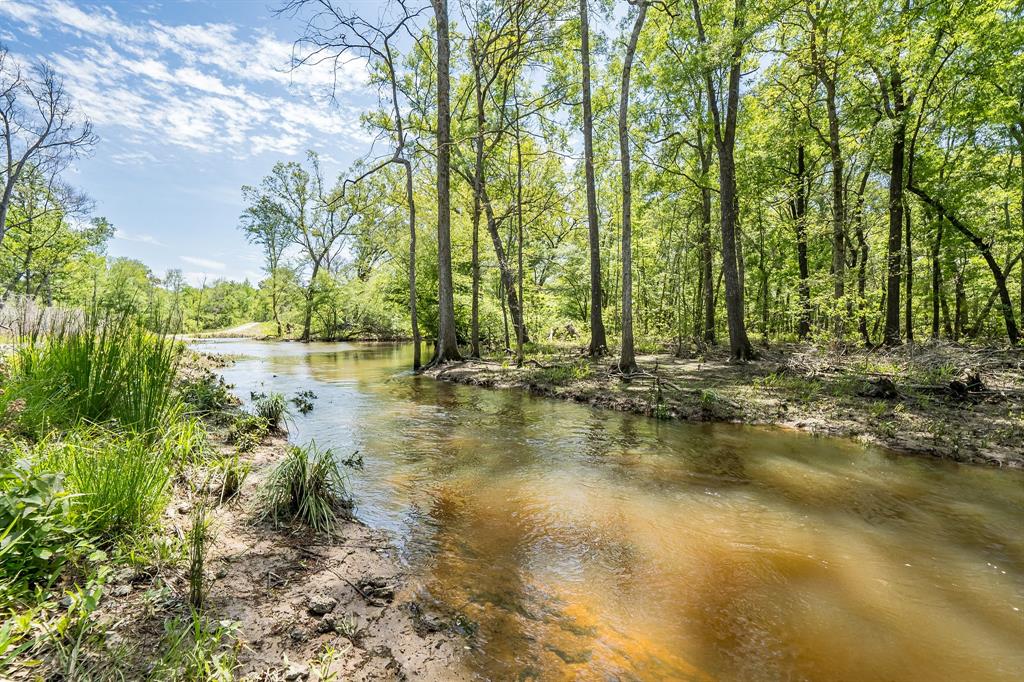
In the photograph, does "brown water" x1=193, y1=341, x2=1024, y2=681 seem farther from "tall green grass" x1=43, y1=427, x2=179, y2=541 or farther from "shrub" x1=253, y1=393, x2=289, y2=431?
"tall green grass" x1=43, y1=427, x2=179, y2=541

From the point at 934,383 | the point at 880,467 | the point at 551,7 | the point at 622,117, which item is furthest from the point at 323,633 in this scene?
the point at 551,7

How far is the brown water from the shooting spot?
8.34ft

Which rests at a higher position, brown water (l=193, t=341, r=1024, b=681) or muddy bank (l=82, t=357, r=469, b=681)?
muddy bank (l=82, t=357, r=469, b=681)

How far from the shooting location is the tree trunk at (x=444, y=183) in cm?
1383

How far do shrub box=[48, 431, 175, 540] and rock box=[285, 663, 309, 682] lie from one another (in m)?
1.40

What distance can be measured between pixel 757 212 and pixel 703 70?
11.2 metres

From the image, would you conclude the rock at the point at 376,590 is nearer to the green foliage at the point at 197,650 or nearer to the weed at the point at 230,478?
the green foliage at the point at 197,650

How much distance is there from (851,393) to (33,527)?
11480mm

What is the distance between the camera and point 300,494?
3.67 metres

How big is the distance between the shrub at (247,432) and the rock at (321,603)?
119 inches

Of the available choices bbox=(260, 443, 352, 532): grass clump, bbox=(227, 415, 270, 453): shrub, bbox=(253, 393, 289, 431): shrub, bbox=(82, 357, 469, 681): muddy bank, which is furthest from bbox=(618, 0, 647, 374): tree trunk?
bbox=(82, 357, 469, 681): muddy bank

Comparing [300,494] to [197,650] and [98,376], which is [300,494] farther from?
[98,376]

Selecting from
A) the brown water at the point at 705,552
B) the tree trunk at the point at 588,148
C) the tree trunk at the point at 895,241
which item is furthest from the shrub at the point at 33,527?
the tree trunk at the point at 895,241

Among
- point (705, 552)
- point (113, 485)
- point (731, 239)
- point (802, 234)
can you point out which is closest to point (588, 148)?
point (731, 239)
